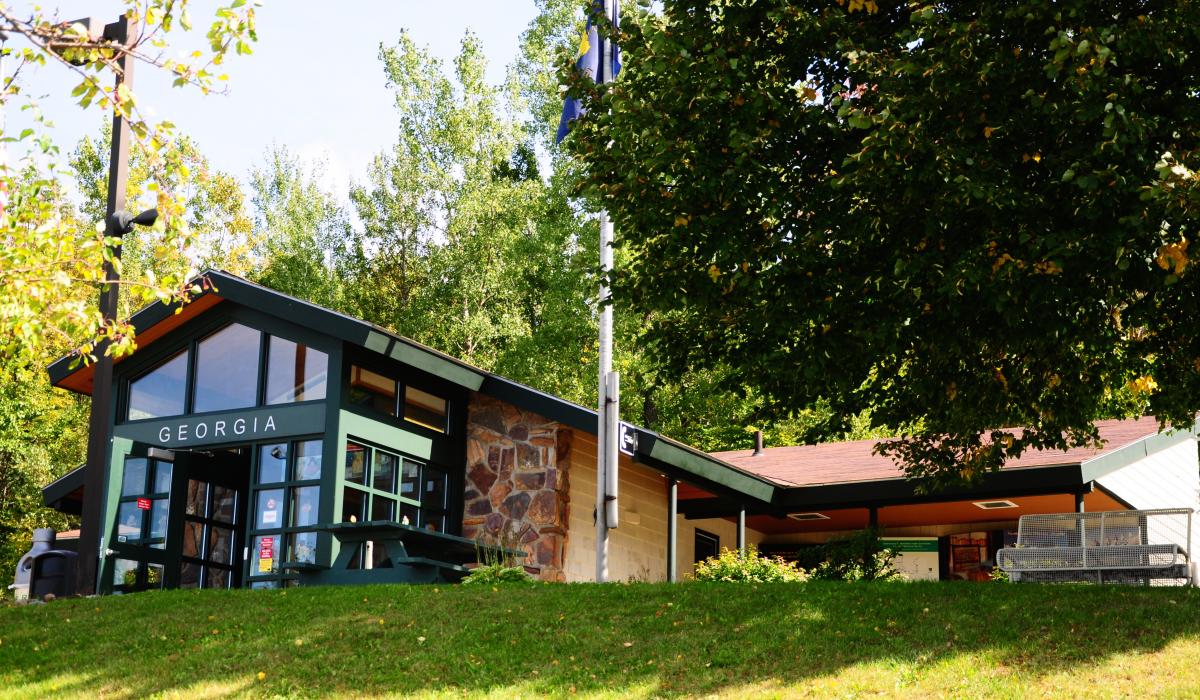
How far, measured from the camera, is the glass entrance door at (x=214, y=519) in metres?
18.4

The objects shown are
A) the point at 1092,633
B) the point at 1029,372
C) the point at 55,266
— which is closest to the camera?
the point at 55,266

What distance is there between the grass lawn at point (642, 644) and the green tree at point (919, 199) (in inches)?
92.4

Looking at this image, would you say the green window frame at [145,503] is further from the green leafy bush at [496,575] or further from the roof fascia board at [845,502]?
the roof fascia board at [845,502]

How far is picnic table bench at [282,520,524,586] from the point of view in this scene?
51.5 ft

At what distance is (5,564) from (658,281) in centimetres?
2655

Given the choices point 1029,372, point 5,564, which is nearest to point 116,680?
point 1029,372

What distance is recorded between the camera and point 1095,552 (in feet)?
46.0

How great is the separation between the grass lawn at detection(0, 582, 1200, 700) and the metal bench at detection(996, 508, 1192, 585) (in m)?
2.10

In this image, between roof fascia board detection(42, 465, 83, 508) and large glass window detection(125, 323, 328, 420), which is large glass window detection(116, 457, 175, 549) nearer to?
large glass window detection(125, 323, 328, 420)

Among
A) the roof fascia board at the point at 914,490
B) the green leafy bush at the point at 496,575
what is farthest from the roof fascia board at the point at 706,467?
the green leafy bush at the point at 496,575

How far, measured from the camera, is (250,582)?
57.4 feet

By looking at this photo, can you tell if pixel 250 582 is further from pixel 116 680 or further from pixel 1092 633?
pixel 1092 633

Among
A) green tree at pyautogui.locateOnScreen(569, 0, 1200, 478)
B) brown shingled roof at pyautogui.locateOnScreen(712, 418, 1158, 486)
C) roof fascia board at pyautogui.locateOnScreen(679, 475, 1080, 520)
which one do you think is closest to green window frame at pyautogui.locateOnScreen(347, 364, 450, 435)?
roof fascia board at pyautogui.locateOnScreen(679, 475, 1080, 520)

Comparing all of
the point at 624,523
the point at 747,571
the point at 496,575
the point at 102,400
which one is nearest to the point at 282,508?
the point at 102,400
